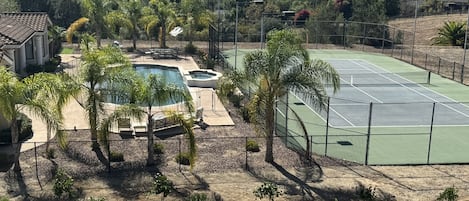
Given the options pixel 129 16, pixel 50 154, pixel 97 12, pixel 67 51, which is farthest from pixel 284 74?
pixel 67 51

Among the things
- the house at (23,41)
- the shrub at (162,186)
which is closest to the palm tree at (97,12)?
the house at (23,41)

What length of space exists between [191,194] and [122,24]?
33.1m

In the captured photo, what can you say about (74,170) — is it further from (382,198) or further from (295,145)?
(382,198)

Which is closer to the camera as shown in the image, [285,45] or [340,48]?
[285,45]

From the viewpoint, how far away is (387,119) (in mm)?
29516

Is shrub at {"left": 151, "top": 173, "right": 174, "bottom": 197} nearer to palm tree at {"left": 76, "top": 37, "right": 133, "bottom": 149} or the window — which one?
palm tree at {"left": 76, "top": 37, "right": 133, "bottom": 149}

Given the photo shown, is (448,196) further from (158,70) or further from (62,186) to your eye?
(158,70)

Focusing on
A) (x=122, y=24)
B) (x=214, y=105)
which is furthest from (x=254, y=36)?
(x=214, y=105)

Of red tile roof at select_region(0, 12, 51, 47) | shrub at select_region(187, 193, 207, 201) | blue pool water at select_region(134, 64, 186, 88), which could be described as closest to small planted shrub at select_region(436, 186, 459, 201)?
shrub at select_region(187, 193, 207, 201)

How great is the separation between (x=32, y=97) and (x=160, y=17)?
30.2 metres

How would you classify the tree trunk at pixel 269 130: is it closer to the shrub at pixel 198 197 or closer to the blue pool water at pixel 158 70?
the shrub at pixel 198 197

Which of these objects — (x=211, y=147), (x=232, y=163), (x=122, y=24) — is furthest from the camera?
(x=122, y=24)

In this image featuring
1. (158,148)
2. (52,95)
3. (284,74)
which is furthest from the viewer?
(158,148)

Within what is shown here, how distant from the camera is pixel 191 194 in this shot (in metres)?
18.8
